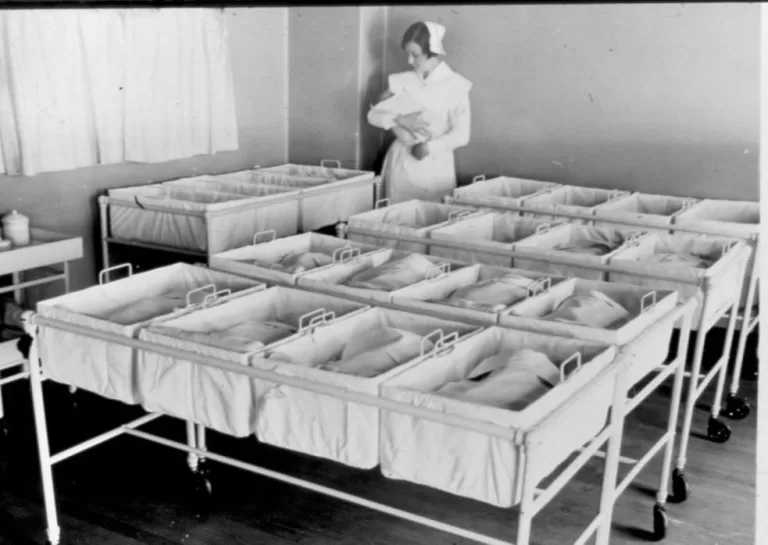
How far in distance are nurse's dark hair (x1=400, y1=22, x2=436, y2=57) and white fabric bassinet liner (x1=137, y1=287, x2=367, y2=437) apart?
2.87m

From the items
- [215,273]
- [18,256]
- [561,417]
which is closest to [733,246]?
[561,417]

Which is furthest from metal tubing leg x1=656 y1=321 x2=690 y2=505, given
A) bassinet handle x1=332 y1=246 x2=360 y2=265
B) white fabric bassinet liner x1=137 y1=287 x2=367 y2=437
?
bassinet handle x1=332 y1=246 x2=360 y2=265

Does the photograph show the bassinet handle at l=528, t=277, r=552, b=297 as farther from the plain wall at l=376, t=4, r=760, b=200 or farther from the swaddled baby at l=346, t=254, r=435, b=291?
the plain wall at l=376, t=4, r=760, b=200

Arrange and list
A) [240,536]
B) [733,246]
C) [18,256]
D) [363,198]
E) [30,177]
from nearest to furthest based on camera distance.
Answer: [240,536] → [733,246] → [18,256] → [30,177] → [363,198]

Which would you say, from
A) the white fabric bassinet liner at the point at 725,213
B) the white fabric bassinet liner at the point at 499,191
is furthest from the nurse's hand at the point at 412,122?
the white fabric bassinet liner at the point at 725,213

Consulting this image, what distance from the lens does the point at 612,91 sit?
16.1 ft

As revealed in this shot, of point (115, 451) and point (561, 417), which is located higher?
point (561, 417)

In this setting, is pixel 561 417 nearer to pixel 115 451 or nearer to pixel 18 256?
pixel 115 451

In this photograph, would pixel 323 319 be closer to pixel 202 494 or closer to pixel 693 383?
pixel 202 494

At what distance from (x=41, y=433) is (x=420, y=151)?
2.99 m

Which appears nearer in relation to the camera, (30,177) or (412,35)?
(30,177)

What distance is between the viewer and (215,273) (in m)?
2.83

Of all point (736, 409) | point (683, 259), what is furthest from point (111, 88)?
point (736, 409)

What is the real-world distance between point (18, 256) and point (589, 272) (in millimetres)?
2353
